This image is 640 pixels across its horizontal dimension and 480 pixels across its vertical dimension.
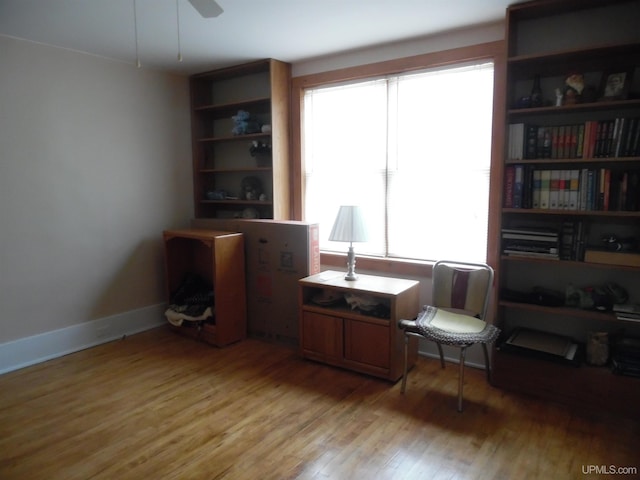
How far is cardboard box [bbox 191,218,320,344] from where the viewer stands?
3549mm

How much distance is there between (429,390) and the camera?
2879 mm

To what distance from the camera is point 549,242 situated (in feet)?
8.93

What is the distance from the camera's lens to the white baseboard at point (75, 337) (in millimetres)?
3256

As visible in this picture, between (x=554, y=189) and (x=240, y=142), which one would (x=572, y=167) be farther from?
(x=240, y=142)

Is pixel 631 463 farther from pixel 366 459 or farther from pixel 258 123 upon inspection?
pixel 258 123

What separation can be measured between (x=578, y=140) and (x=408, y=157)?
1.20 metres

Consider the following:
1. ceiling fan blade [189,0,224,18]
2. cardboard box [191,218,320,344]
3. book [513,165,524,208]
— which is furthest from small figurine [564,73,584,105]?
ceiling fan blade [189,0,224,18]

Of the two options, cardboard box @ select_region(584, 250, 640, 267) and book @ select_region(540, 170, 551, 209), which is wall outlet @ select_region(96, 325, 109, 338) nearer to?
book @ select_region(540, 170, 551, 209)

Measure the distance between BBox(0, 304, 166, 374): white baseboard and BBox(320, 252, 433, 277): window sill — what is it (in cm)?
174

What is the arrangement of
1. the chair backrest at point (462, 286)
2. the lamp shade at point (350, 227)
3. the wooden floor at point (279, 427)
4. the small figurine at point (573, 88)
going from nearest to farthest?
Result: the wooden floor at point (279, 427) → the small figurine at point (573, 88) → the chair backrest at point (462, 286) → the lamp shade at point (350, 227)

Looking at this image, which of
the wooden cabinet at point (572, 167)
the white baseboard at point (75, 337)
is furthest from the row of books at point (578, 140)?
the white baseboard at point (75, 337)

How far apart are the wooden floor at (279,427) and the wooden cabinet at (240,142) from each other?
1602mm

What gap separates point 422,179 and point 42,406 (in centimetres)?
299

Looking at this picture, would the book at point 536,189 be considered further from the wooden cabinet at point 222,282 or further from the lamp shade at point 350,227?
the wooden cabinet at point 222,282
